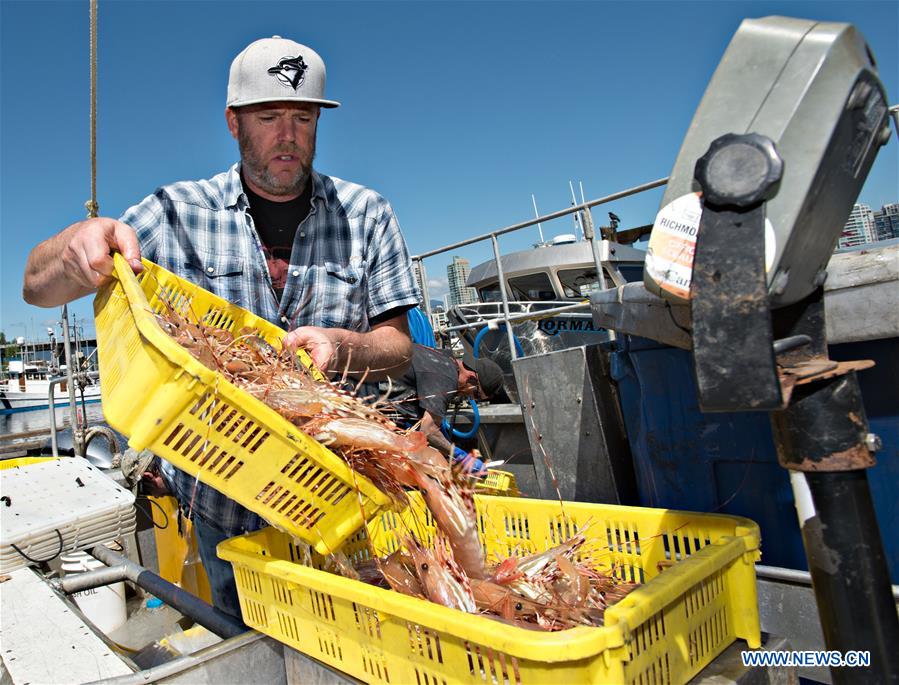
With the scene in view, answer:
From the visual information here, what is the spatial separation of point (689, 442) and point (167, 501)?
154 inches

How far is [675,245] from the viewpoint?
1.11m

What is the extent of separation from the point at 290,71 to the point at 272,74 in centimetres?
7

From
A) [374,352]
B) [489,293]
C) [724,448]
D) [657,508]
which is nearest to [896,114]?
[724,448]

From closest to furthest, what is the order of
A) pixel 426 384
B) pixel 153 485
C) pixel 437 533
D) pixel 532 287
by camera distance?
pixel 437 533
pixel 153 485
pixel 426 384
pixel 532 287

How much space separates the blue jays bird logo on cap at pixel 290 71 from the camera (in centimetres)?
233

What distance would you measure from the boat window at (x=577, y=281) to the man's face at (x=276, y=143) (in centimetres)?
790

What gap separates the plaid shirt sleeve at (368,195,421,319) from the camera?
2688mm

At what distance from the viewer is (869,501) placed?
3.71ft

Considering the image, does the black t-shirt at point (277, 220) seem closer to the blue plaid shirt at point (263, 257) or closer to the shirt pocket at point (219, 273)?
the blue plaid shirt at point (263, 257)

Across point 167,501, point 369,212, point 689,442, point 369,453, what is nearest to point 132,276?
point 369,453

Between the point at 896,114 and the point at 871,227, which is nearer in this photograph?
the point at 896,114

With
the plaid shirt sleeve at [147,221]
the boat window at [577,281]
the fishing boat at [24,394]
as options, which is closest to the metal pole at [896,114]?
the plaid shirt sleeve at [147,221]

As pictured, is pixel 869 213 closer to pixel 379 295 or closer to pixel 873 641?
pixel 379 295

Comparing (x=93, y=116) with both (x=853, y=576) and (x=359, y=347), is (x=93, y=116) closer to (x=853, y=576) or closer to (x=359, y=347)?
(x=359, y=347)
